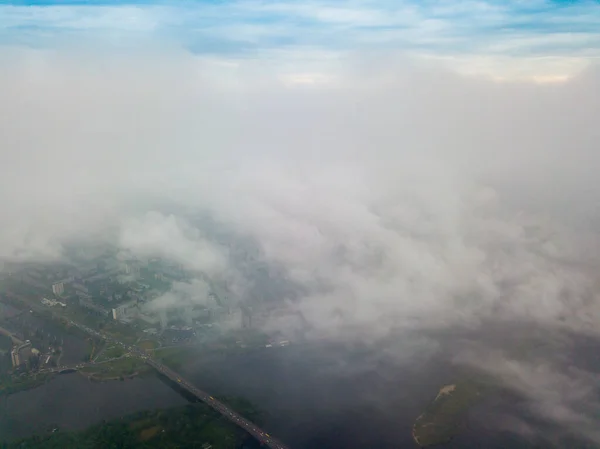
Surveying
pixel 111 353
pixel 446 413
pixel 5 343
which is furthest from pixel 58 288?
pixel 446 413

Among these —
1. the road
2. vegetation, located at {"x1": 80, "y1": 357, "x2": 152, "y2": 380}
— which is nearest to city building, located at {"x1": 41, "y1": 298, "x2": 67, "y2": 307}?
the road

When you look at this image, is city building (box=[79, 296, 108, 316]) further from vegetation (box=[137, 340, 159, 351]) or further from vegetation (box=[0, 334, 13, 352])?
vegetation (box=[0, 334, 13, 352])

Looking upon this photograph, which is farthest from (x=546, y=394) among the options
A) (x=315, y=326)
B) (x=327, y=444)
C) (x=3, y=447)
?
(x=3, y=447)

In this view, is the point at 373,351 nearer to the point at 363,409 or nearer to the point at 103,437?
the point at 363,409

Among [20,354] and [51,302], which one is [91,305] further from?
[20,354]

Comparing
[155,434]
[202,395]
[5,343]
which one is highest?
[5,343]

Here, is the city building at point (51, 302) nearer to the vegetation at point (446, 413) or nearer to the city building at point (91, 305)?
the city building at point (91, 305)
